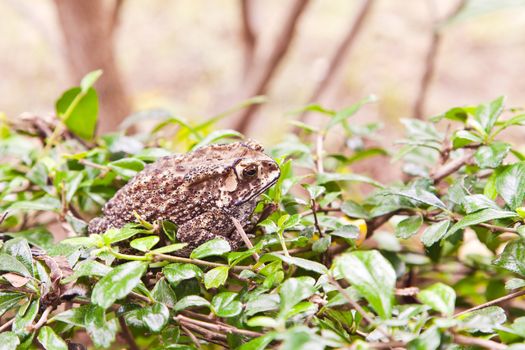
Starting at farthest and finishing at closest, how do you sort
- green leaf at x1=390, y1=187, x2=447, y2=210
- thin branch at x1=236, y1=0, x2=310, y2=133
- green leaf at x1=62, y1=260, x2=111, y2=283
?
thin branch at x1=236, y1=0, x2=310, y2=133
green leaf at x1=390, y1=187, x2=447, y2=210
green leaf at x1=62, y1=260, x2=111, y2=283

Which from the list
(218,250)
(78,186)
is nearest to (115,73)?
(78,186)

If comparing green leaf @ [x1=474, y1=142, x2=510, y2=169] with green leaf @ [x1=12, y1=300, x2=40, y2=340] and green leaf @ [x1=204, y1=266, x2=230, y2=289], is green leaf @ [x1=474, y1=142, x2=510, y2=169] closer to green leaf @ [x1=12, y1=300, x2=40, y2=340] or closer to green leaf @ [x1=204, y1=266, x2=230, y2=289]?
green leaf @ [x1=204, y1=266, x2=230, y2=289]

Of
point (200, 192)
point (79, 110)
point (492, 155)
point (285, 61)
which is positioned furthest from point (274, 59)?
point (492, 155)

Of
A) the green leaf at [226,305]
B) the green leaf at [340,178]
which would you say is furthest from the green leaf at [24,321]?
the green leaf at [340,178]

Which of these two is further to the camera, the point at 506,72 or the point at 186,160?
the point at 506,72

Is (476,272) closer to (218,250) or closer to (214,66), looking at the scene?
(218,250)

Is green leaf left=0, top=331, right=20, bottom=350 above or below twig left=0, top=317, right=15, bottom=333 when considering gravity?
above

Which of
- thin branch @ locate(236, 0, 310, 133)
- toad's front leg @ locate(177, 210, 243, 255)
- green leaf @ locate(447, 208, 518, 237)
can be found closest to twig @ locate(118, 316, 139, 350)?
toad's front leg @ locate(177, 210, 243, 255)
